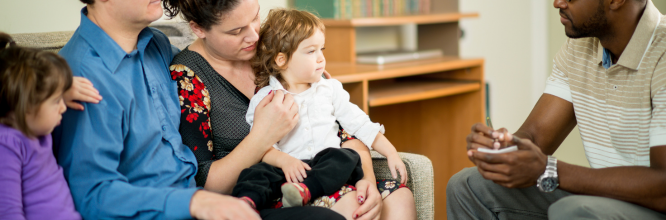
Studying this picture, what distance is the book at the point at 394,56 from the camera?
2227 mm

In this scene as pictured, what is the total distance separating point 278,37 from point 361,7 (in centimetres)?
102

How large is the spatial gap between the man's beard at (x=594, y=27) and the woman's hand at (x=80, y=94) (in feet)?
3.71

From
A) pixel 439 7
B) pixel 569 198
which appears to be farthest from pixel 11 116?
pixel 439 7

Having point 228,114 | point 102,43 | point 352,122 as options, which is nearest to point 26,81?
point 102,43

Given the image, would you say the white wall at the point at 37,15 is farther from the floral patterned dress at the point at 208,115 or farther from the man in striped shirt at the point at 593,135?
the man in striped shirt at the point at 593,135

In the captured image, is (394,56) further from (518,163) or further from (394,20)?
(518,163)

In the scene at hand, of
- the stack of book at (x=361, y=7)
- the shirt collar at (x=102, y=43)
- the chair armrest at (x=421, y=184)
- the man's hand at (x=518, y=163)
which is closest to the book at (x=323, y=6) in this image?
the stack of book at (x=361, y=7)

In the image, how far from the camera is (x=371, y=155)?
1.51 metres

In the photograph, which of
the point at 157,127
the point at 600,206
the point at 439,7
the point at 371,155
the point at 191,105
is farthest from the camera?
the point at 439,7

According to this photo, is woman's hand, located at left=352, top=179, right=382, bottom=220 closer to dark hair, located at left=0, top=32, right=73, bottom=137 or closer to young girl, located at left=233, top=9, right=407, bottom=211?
young girl, located at left=233, top=9, right=407, bottom=211

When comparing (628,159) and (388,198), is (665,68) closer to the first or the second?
(628,159)

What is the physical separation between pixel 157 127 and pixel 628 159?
1.14 m

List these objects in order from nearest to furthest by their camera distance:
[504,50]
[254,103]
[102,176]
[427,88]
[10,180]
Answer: [10,180]
[102,176]
[254,103]
[427,88]
[504,50]

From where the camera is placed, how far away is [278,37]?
1371mm
